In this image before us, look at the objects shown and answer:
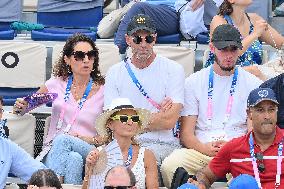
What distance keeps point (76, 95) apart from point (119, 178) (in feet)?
Answer: 6.13

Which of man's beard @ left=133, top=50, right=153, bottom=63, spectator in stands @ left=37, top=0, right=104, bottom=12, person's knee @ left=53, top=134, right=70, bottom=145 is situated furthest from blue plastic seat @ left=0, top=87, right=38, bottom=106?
person's knee @ left=53, top=134, right=70, bottom=145

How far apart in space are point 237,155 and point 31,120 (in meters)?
1.90

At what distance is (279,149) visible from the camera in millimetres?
5684

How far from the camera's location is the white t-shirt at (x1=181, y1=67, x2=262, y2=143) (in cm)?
645

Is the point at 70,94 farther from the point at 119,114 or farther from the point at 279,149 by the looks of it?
the point at 279,149

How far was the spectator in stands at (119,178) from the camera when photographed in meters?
5.09

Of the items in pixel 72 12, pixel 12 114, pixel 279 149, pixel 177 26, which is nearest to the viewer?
pixel 279 149

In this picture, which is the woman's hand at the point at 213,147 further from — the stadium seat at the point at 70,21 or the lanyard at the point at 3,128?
the stadium seat at the point at 70,21

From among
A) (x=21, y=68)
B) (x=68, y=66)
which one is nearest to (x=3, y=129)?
(x=68, y=66)

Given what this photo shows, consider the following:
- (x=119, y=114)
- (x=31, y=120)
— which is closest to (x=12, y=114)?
A: (x=31, y=120)

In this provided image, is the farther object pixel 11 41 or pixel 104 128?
pixel 11 41

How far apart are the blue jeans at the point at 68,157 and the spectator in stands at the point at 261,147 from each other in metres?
0.90

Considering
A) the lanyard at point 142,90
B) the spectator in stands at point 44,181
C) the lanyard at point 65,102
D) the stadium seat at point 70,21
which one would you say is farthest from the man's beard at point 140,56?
the stadium seat at point 70,21

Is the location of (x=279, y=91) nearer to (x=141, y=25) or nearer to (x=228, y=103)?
(x=228, y=103)
